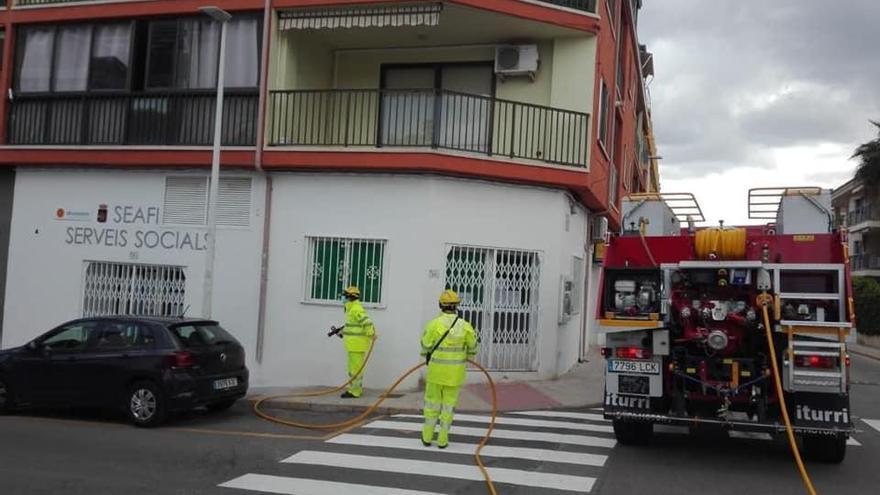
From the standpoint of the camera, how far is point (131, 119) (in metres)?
14.4

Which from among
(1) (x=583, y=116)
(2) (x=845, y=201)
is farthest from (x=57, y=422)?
(2) (x=845, y=201)

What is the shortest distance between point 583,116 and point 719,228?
581 cm

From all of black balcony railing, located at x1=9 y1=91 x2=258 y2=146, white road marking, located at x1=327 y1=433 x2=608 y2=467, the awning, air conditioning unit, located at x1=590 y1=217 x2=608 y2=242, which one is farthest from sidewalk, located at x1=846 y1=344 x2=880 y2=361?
black balcony railing, located at x1=9 y1=91 x2=258 y2=146

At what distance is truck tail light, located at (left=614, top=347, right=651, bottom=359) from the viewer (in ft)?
26.1

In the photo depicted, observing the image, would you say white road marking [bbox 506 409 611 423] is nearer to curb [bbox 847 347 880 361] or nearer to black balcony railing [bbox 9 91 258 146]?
black balcony railing [bbox 9 91 258 146]

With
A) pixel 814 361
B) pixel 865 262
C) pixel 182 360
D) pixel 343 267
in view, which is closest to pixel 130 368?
pixel 182 360

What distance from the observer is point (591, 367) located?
16.3 m

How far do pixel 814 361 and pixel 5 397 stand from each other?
10.1 metres

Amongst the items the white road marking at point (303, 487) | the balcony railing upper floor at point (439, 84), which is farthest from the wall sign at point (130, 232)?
the white road marking at point (303, 487)

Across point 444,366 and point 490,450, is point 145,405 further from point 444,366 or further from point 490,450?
point 490,450

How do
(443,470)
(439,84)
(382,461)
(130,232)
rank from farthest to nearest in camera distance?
(439,84)
(130,232)
(382,461)
(443,470)

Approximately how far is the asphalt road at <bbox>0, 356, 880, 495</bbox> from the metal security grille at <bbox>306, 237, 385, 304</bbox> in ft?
10.2

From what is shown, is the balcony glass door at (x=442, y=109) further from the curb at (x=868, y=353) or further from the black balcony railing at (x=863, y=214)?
the black balcony railing at (x=863, y=214)

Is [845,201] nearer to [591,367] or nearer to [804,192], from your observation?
[591,367]
